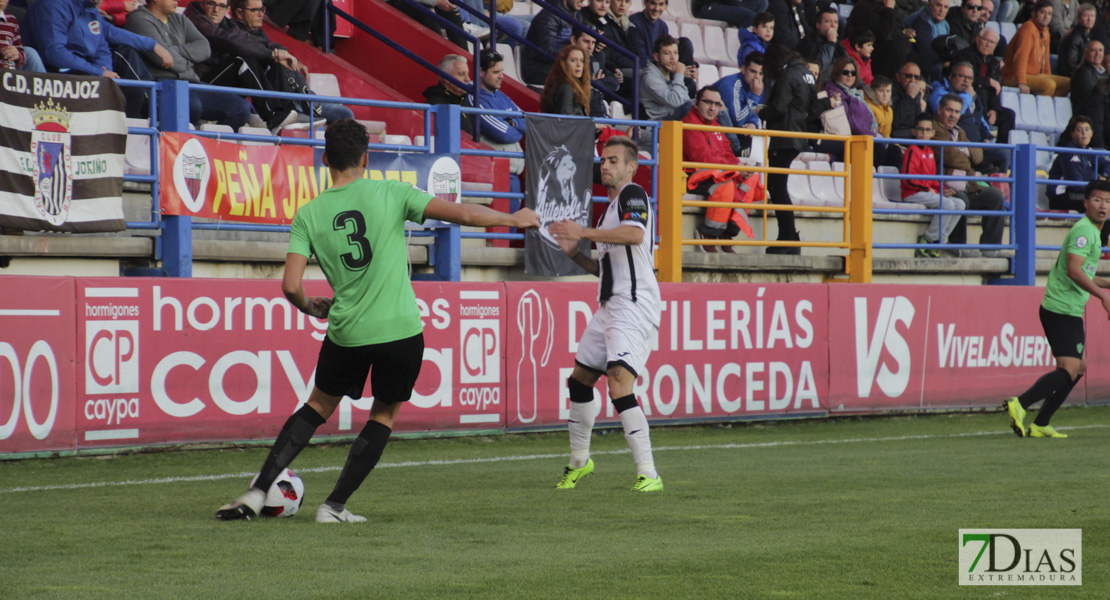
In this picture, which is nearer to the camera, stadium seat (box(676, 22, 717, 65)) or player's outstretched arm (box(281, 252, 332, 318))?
player's outstretched arm (box(281, 252, 332, 318))

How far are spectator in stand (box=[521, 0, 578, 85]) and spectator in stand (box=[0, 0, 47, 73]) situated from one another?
247 inches

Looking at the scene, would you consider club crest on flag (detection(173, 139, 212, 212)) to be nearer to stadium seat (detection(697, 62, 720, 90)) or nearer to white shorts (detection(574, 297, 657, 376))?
white shorts (detection(574, 297, 657, 376))

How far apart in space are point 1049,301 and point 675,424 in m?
3.46

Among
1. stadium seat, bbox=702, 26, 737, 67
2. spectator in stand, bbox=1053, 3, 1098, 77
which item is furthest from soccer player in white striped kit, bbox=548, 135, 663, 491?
spectator in stand, bbox=1053, 3, 1098, 77

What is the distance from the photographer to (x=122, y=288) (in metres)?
10.3

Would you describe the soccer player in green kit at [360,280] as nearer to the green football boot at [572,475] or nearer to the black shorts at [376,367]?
the black shorts at [376,367]

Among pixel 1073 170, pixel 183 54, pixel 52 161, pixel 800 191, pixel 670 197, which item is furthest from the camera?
pixel 1073 170

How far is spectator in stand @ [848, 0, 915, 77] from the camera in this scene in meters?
19.5

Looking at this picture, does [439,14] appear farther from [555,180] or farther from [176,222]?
[176,222]

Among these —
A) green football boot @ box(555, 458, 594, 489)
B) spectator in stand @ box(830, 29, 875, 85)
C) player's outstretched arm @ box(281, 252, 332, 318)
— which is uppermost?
spectator in stand @ box(830, 29, 875, 85)

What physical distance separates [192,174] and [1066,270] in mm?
7124

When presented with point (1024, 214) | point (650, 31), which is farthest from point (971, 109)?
point (650, 31)

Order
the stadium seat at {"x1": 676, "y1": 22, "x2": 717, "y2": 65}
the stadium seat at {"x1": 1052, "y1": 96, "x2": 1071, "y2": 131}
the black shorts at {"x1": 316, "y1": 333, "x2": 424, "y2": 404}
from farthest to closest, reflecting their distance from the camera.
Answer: the stadium seat at {"x1": 1052, "y1": 96, "x2": 1071, "y2": 131} < the stadium seat at {"x1": 676, "y1": 22, "x2": 717, "y2": 65} < the black shorts at {"x1": 316, "y1": 333, "x2": 424, "y2": 404}

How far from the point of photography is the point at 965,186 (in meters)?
17.5
